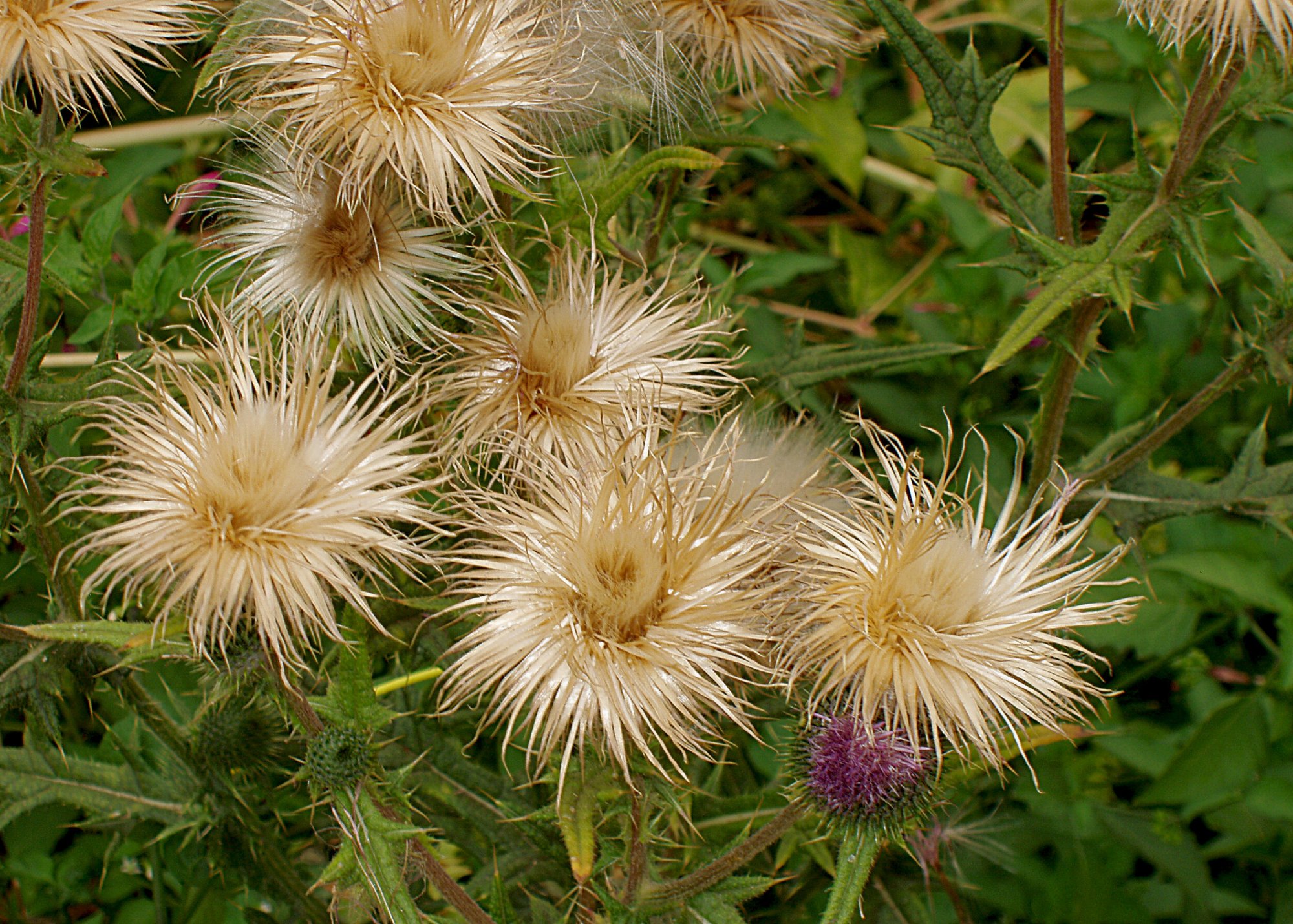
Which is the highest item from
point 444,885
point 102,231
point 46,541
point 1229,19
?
point 1229,19

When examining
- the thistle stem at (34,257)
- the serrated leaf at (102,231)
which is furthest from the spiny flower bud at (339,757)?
the serrated leaf at (102,231)

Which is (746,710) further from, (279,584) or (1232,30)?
(1232,30)

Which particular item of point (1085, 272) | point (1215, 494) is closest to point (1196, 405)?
point (1215, 494)

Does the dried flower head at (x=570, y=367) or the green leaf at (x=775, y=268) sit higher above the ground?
the dried flower head at (x=570, y=367)

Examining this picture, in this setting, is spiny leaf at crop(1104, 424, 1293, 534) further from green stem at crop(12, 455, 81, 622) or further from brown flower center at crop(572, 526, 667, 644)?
green stem at crop(12, 455, 81, 622)

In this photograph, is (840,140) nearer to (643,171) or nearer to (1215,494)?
(1215,494)

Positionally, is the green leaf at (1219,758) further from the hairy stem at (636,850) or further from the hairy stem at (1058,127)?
the hairy stem at (636,850)
